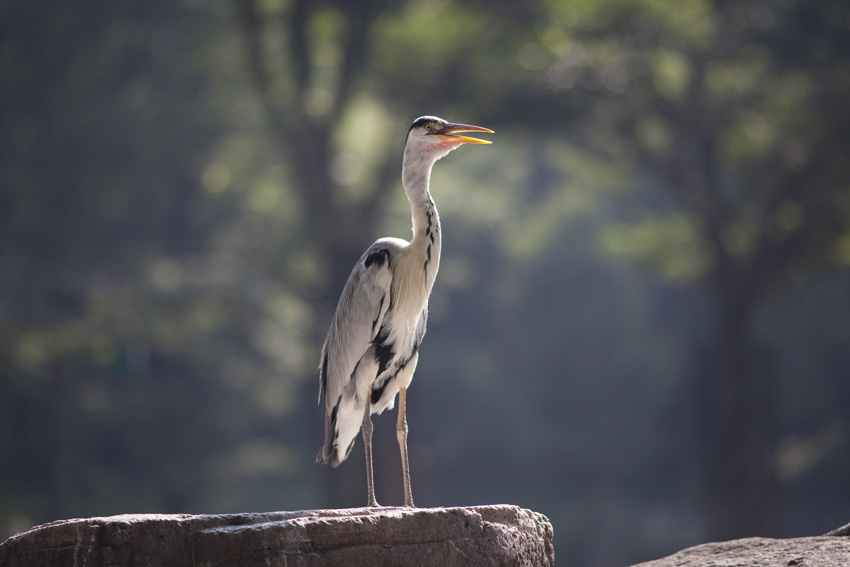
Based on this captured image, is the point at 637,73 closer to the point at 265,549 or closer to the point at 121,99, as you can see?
the point at 121,99

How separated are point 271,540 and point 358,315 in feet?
5.70

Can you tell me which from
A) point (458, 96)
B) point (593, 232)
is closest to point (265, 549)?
point (458, 96)

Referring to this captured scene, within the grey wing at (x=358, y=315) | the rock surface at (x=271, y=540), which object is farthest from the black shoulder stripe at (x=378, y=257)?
the rock surface at (x=271, y=540)

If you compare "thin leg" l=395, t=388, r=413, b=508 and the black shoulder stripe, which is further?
the black shoulder stripe

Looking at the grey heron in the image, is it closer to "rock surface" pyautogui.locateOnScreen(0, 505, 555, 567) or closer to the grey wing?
the grey wing

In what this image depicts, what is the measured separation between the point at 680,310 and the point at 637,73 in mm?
13095

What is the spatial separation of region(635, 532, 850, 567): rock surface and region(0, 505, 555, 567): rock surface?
1.09m

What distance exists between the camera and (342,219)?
48.0 feet

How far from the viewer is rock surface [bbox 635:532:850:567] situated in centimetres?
434

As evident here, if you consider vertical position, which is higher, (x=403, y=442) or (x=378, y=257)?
(x=378, y=257)

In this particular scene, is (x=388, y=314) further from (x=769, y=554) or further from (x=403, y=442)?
(x=769, y=554)

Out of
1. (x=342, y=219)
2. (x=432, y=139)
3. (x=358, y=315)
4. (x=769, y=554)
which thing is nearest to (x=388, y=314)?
(x=358, y=315)

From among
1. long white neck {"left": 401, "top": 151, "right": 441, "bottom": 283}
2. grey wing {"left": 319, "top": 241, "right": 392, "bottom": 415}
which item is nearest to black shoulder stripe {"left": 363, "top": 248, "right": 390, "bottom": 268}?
grey wing {"left": 319, "top": 241, "right": 392, "bottom": 415}

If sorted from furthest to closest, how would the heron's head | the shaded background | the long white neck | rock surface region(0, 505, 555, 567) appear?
the shaded background → the heron's head → the long white neck → rock surface region(0, 505, 555, 567)
